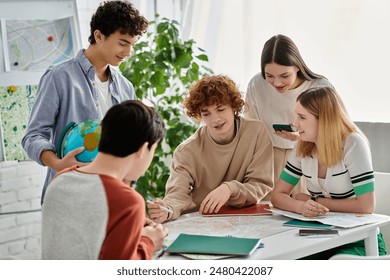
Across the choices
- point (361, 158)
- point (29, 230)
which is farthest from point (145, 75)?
point (361, 158)

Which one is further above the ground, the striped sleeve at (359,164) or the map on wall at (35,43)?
the map on wall at (35,43)

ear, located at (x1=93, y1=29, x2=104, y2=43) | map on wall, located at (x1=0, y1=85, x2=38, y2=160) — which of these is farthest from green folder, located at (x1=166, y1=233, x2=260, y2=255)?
map on wall, located at (x1=0, y1=85, x2=38, y2=160)

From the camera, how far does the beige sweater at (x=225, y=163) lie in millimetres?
2596

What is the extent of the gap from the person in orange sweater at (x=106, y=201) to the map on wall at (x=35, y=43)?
6.54ft

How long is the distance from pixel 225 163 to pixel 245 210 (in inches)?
8.8

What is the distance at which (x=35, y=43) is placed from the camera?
11.8ft

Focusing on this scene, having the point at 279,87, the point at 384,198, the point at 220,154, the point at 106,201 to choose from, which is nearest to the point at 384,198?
the point at 384,198

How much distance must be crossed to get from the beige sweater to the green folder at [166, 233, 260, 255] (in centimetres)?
54

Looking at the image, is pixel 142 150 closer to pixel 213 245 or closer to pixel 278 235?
pixel 213 245

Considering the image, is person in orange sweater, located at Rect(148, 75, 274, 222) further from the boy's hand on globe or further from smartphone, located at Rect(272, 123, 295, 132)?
the boy's hand on globe

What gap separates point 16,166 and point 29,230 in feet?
1.25

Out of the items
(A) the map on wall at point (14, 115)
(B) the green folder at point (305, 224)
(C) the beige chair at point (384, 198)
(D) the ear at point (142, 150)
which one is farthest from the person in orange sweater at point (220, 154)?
(A) the map on wall at point (14, 115)

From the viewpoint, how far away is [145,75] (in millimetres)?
3947

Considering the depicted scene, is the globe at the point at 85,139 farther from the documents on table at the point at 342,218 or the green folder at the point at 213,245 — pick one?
the documents on table at the point at 342,218
